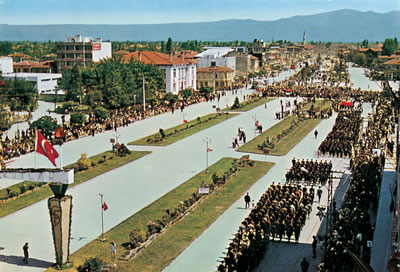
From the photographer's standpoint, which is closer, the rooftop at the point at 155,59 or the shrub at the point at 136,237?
the shrub at the point at 136,237

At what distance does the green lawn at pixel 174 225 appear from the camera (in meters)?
20.6

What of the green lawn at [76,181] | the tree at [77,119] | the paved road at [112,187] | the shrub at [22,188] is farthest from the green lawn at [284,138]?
the shrub at [22,188]

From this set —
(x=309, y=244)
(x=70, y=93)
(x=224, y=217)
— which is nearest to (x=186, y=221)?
(x=224, y=217)

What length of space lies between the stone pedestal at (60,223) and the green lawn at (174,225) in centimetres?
75

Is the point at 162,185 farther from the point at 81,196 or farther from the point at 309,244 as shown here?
the point at 309,244

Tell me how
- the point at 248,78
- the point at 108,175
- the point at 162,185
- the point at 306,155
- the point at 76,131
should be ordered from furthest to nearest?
the point at 248,78, the point at 76,131, the point at 306,155, the point at 108,175, the point at 162,185

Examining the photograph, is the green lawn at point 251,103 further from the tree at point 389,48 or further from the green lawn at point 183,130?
the tree at point 389,48

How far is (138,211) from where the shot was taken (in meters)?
26.5

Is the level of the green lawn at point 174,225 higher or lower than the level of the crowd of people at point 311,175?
lower

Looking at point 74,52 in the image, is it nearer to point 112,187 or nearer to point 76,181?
point 76,181

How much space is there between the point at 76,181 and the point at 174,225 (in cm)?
1001

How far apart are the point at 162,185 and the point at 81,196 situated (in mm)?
4909

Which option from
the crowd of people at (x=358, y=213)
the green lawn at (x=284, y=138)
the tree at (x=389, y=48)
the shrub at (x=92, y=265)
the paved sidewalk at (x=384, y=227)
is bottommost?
the paved sidewalk at (x=384, y=227)

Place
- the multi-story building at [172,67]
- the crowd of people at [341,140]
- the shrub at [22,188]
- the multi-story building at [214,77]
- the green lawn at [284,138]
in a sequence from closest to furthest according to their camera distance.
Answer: the shrub at [22,188] → the crowd of people at [341,140] → the green lawn at [284,138] → the multi-story building at [172,67] → the multi-story building at [214,77]
